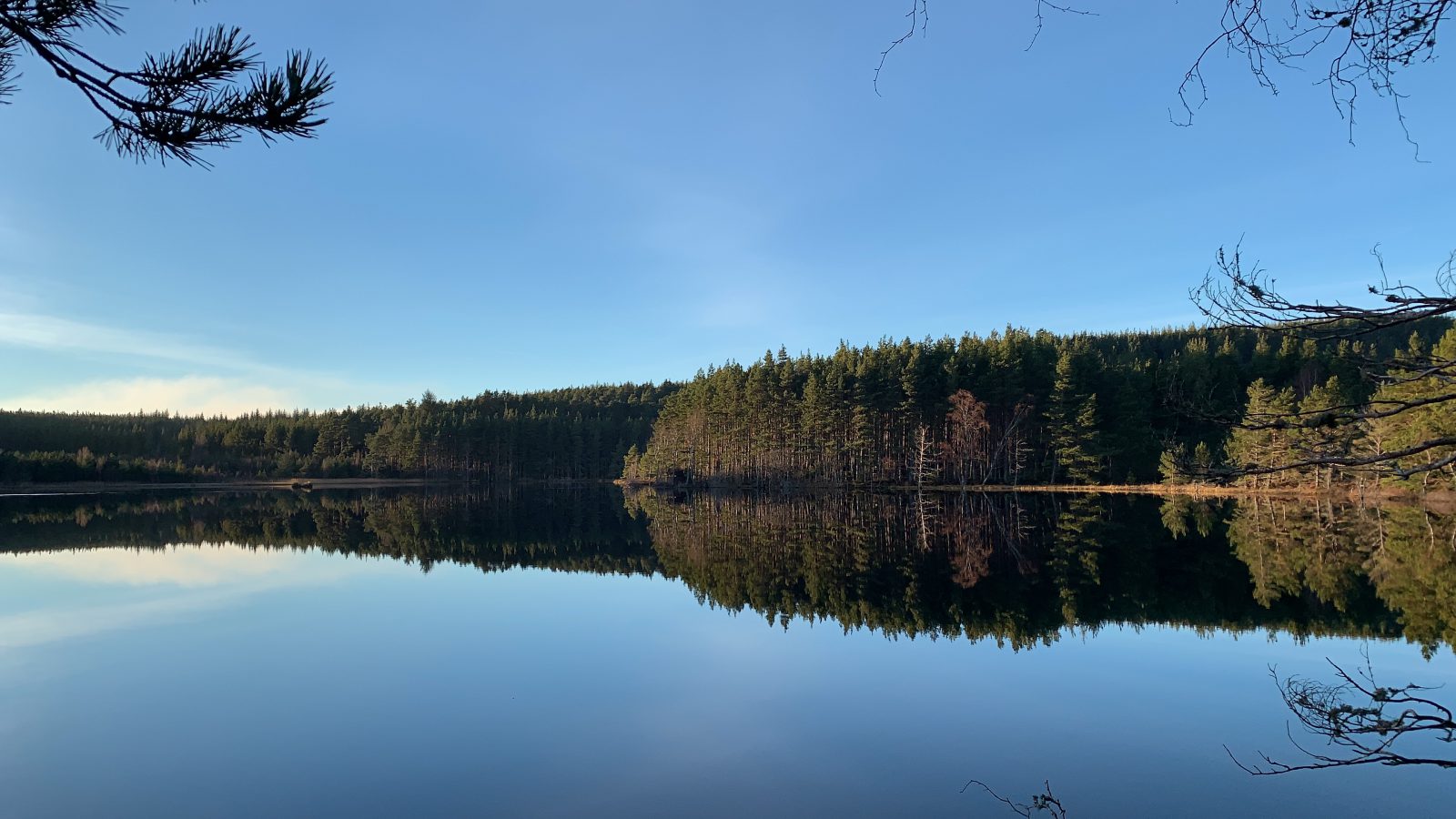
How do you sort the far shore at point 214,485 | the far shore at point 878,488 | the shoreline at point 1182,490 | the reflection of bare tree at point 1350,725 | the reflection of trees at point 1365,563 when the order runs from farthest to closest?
the far shore at point 214,485
the far shore at point 878,488
the shoreline at point 1182,490
the reflection of trees at point 1365,563
the reflection of bare tree at point 1350,725

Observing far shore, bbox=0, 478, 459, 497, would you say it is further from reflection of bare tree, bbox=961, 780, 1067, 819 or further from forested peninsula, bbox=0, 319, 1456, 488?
reflection of bare tree, bbox=961, 780, 1067, 819

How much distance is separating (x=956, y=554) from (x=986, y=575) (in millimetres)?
3839

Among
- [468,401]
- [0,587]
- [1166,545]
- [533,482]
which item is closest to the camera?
[0,587]

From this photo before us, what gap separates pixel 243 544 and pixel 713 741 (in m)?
26.5

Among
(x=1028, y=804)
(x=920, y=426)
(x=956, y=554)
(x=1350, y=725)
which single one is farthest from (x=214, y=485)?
(x=1350, y=725)

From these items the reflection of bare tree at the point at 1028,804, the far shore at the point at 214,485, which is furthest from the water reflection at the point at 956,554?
the far shore at the point at 214,485

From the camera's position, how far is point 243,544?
92.2 ft

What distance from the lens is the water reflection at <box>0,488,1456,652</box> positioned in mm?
14445

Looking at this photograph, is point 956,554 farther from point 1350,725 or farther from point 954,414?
point 954,414

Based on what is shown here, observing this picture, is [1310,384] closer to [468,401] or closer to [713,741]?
[713,741]

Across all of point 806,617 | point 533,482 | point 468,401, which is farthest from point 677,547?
point 468,401

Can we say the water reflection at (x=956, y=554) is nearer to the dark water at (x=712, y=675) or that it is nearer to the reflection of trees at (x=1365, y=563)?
the reflection of trees at (x=1365, y=563)

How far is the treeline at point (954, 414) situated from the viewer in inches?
2381

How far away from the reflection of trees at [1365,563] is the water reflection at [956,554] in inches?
2.5
